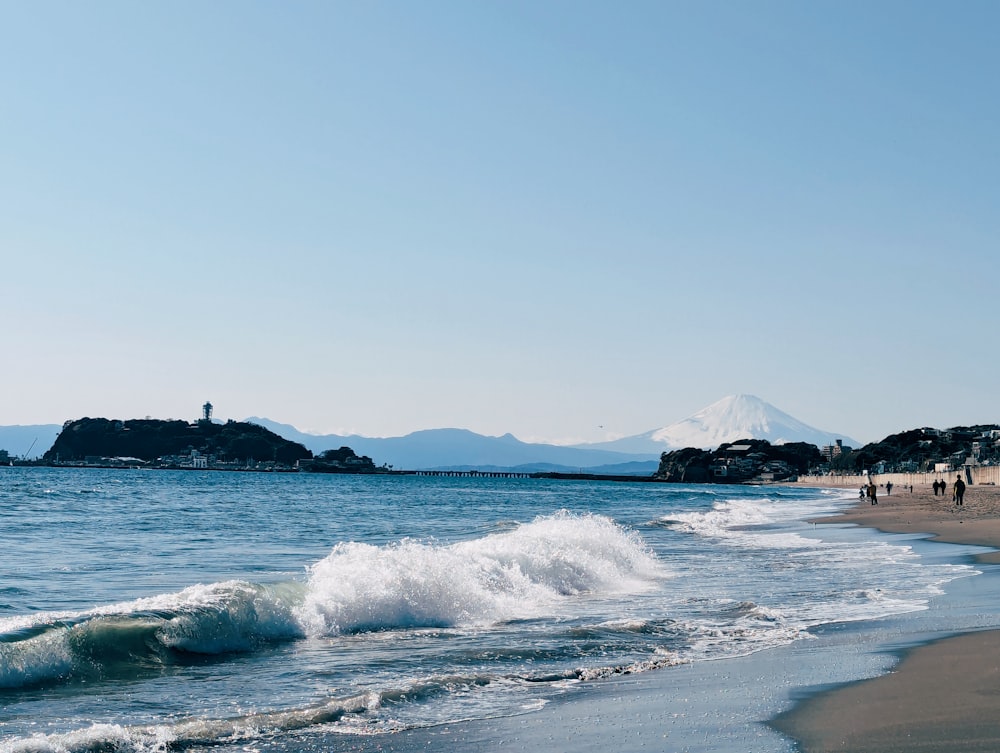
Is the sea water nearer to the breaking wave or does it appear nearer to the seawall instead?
the breaking wave

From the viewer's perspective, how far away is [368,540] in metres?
30.8

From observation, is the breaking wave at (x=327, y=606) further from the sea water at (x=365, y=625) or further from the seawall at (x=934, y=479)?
the seawall at (x=934, y=479)

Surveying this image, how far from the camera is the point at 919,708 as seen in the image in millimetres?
7438

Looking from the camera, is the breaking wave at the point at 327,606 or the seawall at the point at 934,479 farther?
the seawall at the point at 934,479

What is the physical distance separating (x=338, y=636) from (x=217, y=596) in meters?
1.65

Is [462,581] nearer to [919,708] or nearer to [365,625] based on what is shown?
[365,625]

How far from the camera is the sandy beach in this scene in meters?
6.50

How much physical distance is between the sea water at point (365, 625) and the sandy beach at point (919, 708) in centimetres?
214

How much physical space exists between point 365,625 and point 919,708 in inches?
315

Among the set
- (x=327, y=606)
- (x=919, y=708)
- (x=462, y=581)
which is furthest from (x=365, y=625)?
(x=919, y=708)

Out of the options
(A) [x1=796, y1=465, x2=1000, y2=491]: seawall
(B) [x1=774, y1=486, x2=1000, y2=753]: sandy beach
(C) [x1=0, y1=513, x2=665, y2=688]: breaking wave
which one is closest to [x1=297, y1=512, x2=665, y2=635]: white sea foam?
(C) [x1=0, y1=513, x2=665, y2=688]: breaking wave

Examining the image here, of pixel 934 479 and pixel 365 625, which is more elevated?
pixel 934 479

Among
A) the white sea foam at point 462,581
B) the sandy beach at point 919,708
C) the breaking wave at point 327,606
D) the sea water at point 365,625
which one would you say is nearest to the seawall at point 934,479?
the white sea foam at point 462,581

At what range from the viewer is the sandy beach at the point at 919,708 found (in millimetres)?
6500
